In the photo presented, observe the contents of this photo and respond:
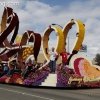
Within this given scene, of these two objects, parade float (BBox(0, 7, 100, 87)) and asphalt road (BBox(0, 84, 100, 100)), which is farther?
parade float (BBox(0, 7, 100, 87))

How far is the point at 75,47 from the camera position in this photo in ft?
56.4

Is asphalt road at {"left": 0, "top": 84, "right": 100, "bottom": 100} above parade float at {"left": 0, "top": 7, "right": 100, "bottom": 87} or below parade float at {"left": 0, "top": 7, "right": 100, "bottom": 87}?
below

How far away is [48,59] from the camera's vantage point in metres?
18.5

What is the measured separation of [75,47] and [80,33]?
1.06 metres

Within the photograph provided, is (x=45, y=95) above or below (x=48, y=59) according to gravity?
below

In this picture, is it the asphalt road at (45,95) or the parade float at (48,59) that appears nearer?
the asphalt road at (45,95)

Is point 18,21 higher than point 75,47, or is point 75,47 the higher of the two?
point 18,21

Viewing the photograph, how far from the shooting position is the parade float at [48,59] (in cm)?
1457

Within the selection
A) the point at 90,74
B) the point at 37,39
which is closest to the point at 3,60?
the point at 37,39

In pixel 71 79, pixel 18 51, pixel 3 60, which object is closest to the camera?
pixel 71 79

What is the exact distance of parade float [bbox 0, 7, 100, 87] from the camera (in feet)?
47.8

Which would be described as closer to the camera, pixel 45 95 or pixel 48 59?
pixel 45 95

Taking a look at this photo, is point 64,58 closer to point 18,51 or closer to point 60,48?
point 60,48

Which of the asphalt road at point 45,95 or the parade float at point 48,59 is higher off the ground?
the parade float at point 48,59
